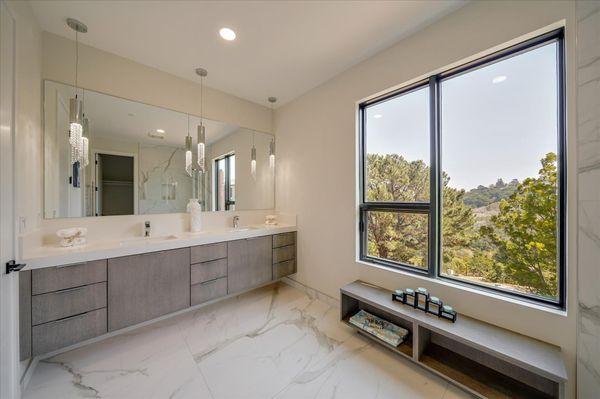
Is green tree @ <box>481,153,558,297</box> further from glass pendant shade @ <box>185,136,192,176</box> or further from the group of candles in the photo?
glass pendant shade @ <box>185,136,192,176</box>

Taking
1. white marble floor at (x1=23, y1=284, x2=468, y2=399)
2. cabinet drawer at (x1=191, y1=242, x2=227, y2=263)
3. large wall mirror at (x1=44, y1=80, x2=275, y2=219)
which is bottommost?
white marble floor at (x1=23, y1=284, x2=468, y2=399)

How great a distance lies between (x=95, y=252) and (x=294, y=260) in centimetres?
219

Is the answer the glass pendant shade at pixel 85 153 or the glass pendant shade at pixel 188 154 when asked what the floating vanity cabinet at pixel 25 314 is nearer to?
the glass pendant shade at pixel 85 153

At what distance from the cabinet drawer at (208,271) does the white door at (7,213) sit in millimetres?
1158

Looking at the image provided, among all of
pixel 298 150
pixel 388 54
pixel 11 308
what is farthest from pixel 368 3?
pixel 11 308

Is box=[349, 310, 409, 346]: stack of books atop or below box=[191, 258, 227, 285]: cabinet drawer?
below

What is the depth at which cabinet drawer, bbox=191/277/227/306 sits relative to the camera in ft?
7.53

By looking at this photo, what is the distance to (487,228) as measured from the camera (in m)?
1.69

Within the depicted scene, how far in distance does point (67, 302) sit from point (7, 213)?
799mm

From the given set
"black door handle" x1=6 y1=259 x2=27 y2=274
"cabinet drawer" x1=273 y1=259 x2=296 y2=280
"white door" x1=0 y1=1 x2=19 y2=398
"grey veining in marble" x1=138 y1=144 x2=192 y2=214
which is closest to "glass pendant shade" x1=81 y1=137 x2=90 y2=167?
"grey veining in marble" x1=138 y1=144 x2=192 y2=214

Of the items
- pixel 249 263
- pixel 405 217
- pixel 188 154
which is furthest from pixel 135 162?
pixel 405 217

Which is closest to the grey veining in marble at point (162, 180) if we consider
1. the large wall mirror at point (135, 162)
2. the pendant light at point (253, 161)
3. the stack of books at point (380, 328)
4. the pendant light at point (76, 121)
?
the large wall mirror at point (135, 162)

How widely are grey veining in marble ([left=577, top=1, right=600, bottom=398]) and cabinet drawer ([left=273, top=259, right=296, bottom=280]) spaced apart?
2.57m

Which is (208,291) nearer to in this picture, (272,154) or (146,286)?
(146,286)
